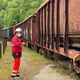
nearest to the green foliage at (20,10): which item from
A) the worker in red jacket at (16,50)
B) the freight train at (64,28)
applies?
the freight train at (64,28)

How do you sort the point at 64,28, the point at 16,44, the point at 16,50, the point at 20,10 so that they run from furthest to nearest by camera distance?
the point at 20,10, the point at 64,28, the point at 16,50, the point at 16,44

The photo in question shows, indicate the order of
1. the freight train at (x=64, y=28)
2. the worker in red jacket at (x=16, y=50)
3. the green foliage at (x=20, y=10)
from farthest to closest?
the green foliage at (x=20, y=10)
the worker in red jacket at (x=16, y=50)
the freight train at (x=64, y=28)

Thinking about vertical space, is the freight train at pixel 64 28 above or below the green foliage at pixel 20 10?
below

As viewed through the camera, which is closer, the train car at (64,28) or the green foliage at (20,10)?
the train car at (64,28)

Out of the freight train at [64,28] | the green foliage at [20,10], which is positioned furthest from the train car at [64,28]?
the green foliage at [20,10]

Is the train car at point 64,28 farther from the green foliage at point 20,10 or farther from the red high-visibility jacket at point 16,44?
the green foliage at point 20,10

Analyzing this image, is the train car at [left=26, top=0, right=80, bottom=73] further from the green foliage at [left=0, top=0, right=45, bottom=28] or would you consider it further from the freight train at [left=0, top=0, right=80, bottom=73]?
the green foliage at [left=0, top=0, right=45, bottom=28]

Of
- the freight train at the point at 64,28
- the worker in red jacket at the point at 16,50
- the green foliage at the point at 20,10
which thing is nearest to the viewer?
the freight train at the point at 64,28

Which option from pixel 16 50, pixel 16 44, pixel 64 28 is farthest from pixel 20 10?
pixel 16 44

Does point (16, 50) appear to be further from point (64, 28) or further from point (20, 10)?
point (20, 10)

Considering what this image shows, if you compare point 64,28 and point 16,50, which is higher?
point 64,28

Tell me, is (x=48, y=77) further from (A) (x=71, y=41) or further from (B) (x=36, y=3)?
(B) (x=36, y=3)

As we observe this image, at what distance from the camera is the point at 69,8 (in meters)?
10.2

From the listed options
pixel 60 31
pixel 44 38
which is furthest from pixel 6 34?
pixel 60 31
